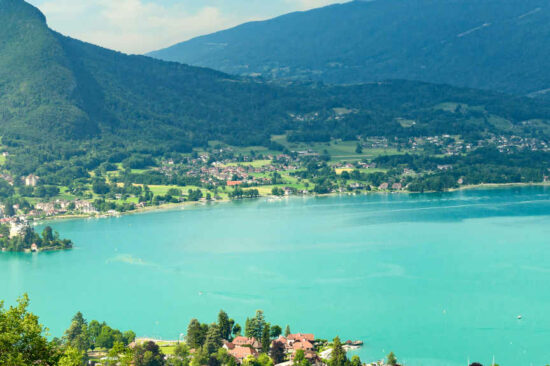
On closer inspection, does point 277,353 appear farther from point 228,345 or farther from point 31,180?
point 31,180

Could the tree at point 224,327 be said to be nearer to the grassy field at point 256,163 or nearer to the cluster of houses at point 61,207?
the cluster of houses at point 61,207

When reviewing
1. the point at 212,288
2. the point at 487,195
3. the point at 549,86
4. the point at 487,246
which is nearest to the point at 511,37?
the point at 549,86

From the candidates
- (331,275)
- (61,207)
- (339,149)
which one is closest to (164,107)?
(339,149)

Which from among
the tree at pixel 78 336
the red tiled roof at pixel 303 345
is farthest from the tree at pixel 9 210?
the red tiled roof at pixel 303 345

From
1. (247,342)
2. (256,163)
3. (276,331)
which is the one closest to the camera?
(247,342)

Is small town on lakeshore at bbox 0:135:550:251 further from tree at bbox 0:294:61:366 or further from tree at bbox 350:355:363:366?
tree at bbox 0:294:61:366

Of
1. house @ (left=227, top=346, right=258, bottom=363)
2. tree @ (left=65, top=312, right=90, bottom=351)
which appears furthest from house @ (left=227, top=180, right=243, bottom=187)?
house @ (left=227, top=346, right=258, bottom=363)
